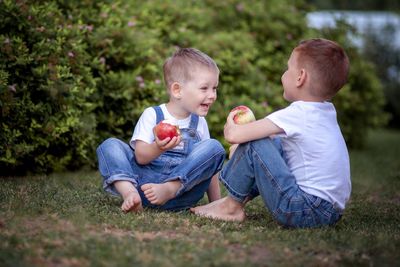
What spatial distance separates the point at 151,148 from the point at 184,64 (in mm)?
641

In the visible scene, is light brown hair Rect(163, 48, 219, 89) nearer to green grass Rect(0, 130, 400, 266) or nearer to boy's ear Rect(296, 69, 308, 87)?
boy's ear Rect(296, 69, 308, 87)

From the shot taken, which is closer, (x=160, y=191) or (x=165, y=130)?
(x=165, y=130)

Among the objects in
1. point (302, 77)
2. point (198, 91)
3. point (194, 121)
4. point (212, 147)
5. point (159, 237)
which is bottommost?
point (159, 237)

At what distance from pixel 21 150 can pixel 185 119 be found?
172 centimetres

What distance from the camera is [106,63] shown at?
661 centimetres

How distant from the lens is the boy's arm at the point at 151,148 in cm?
393

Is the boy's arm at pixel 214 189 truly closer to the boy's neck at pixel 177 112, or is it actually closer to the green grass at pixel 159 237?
the green grass at pixel 159 237

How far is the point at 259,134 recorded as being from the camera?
3.79 m

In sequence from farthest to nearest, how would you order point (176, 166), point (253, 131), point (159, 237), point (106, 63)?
point (106, 63) < point (176, 166) < point (253, 131) < point (159, 237)

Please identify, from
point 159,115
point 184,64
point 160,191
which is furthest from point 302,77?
point 160,191

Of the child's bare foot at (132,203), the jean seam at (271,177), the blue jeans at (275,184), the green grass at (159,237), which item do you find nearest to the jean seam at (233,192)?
the blue jeans at (275,184)

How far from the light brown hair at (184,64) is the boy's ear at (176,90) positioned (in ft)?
0.10

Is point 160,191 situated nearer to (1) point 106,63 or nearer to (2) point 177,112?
(2) point 177,112

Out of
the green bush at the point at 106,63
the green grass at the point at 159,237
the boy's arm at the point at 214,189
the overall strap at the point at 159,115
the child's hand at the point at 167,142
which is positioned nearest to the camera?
the green grass at the point at 159,237
